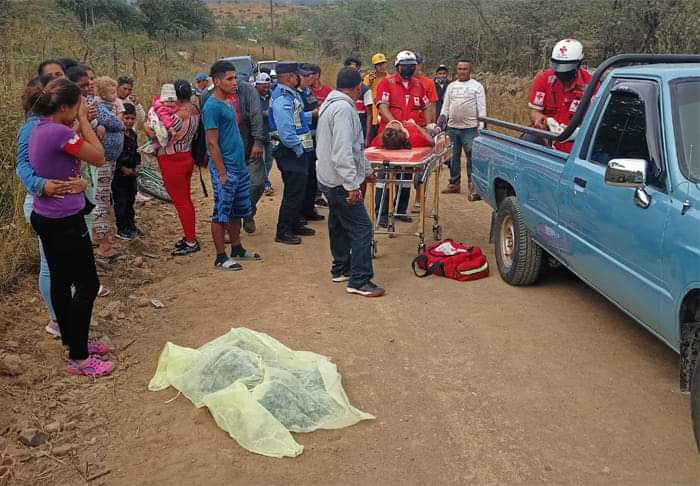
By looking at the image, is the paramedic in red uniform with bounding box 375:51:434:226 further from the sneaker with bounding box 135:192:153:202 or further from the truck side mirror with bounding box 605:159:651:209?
the truck side mirror with bounding box 605:159:651:209

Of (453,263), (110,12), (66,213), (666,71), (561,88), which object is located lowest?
(453,263)

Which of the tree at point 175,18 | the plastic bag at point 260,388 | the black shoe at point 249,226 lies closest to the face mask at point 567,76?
the plastic bag at point 260,388

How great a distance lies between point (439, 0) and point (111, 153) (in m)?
23.6

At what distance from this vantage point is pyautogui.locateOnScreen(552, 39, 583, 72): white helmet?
6379mm

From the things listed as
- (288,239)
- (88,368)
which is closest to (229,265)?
(288,239)

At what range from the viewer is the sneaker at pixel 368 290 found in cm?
601

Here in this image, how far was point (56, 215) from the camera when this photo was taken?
4191 millimetres

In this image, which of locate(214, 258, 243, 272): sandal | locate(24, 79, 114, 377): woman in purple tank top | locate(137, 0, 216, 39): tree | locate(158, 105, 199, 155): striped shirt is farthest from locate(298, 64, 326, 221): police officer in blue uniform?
locate(137, 0, 216, 39): tree

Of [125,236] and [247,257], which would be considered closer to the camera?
[247,257]

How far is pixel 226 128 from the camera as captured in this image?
6574mm

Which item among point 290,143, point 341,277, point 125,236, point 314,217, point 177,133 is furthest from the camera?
point 314,217

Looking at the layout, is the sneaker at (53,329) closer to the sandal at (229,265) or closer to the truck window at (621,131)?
the sandal at (229,265)

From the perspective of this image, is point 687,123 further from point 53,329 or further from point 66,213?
point 53,329

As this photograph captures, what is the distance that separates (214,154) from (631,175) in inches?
161
